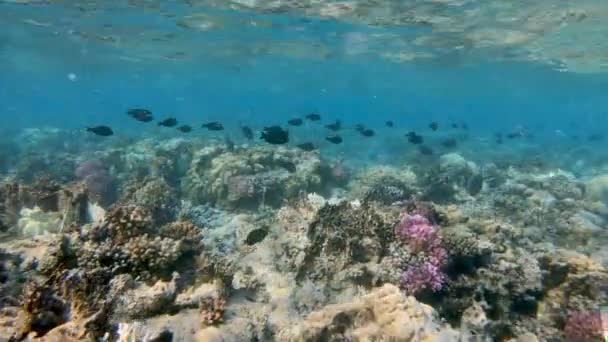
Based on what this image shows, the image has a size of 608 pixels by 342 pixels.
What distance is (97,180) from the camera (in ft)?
50.3

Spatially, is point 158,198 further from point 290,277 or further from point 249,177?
point 290,277

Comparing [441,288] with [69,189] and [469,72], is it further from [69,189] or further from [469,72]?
[469,72]

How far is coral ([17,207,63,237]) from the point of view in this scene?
9.15 meters

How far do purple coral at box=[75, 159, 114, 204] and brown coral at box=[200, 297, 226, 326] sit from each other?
10377mm

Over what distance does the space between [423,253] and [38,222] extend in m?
8.36

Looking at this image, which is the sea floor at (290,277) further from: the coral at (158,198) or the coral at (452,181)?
the coral at (452,181)

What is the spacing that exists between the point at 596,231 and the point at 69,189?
1456 cm

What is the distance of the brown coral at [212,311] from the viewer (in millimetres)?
4992

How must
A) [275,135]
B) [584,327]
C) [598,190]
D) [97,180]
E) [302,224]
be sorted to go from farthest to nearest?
[598,190] → [97,180] → [275,135] → [302,224] → [584,327]

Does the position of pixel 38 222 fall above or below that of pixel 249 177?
above

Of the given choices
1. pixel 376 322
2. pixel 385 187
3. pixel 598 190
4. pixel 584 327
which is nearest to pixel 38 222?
pixel 376 322

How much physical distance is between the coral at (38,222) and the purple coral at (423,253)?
765 centimetres

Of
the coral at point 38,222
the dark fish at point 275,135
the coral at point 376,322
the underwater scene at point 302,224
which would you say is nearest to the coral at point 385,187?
the underwater scene at point 302,224

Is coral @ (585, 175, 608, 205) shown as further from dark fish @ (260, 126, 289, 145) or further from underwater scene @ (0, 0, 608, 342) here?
dark fish @ (260, 126, 289, 145)
